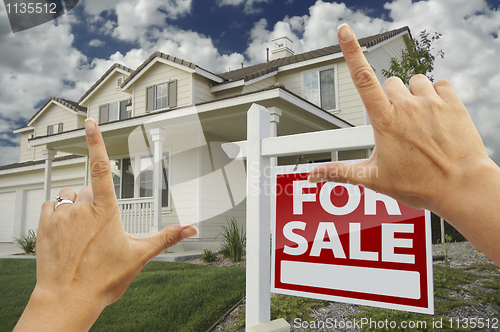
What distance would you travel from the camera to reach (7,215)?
1524 cm

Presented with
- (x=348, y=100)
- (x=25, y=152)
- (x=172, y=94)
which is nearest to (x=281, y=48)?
(x=348, y=100)

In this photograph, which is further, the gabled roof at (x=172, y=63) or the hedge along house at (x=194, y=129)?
the gabled roof at (x=172, y=63)

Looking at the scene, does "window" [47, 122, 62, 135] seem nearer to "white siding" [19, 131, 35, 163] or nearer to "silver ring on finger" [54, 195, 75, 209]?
"white siding" [19, 131, 35, 163]

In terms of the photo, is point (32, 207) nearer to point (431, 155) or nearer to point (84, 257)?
point (84, 257)

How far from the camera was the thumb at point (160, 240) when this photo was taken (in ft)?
2.55

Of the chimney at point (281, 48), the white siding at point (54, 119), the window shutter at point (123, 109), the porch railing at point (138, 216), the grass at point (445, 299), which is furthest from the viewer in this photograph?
the white siding at point (54, 119)

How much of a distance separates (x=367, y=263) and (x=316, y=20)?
26173 mm

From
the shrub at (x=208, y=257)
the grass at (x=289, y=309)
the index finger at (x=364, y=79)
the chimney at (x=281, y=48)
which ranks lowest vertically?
the shrub at (x=208, y=257)

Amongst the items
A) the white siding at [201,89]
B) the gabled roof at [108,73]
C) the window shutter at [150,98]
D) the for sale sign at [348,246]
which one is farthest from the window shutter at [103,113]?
the for sale sign at [348,246]

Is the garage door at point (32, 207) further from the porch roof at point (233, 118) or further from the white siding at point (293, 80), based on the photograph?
the white siding at point (293, 80)

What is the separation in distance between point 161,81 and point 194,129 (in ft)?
9.16

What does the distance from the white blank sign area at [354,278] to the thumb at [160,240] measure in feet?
4.17

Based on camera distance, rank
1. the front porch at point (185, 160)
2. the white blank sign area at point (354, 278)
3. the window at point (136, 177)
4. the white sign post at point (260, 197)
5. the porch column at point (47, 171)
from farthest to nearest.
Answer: the porch column at point (47, 171), the window at point (136, 177), the front porch at point (185, 160), the white sign post at point (260, 197), the white blank sign area at point (354, 278)

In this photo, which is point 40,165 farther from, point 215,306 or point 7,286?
point 215,306
